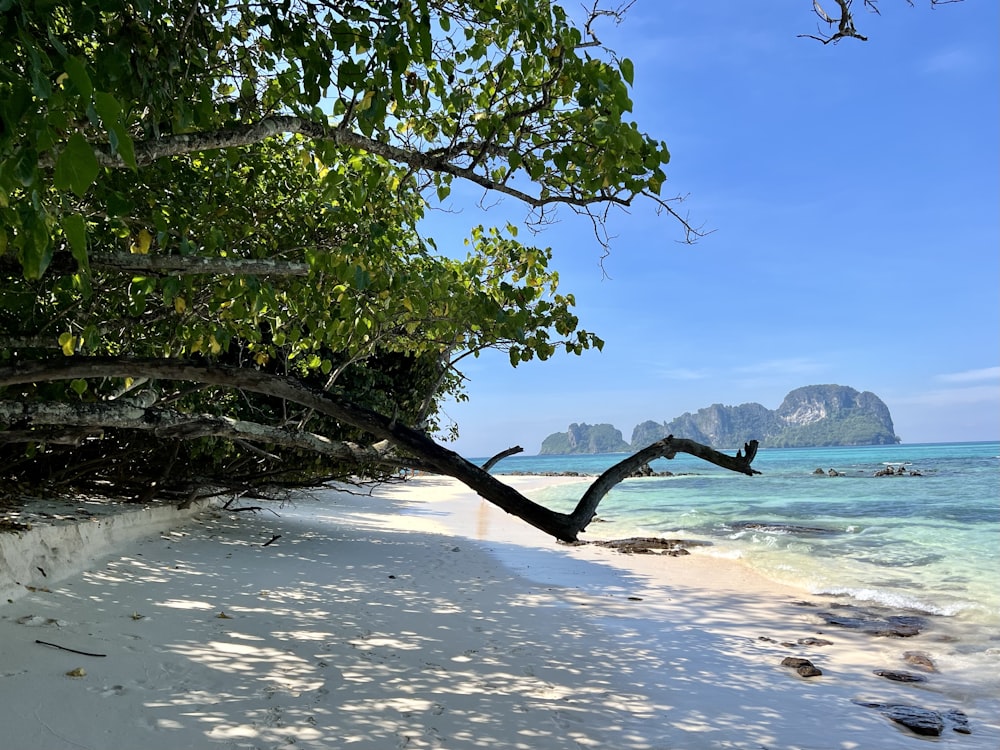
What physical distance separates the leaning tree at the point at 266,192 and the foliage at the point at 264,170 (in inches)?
0.7

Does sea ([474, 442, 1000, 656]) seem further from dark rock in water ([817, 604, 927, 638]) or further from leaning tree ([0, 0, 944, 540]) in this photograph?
leaning tree ([0, 0, 944, 540])

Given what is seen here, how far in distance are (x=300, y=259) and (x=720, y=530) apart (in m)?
16.9

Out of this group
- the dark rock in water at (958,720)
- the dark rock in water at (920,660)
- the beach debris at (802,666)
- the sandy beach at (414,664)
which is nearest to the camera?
the sandy beach at (414,664)

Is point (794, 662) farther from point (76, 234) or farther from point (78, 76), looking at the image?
point (78, 76)

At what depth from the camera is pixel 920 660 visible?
7.13 meters

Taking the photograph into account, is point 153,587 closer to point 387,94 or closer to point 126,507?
point 126,507

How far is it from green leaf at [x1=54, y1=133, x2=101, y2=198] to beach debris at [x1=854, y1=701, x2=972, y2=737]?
20.4ft

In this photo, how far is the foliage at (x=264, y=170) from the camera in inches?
87.7

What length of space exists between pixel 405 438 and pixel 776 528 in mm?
19624

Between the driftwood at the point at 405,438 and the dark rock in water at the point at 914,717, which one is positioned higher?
the driftwood at the point at 405,438

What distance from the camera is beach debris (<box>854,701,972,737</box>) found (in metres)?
5.07

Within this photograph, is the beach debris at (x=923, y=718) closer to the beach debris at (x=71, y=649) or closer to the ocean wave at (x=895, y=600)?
the ocean wave at (x=895, y=600)

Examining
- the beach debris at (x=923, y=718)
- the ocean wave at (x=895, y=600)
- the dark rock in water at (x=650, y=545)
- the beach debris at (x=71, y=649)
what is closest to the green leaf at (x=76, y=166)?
the beach debris at (x=71, y=649)

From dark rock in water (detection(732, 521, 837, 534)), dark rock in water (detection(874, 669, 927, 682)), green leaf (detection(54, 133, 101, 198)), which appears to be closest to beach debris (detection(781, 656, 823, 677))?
dark rock in water (detection(874, 669, 927, 682))
